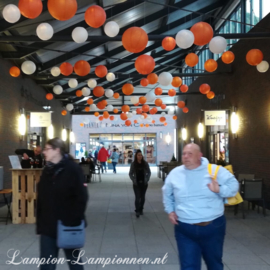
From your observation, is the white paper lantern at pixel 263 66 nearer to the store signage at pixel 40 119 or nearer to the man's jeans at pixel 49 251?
the man's jeans at pixel 49 251

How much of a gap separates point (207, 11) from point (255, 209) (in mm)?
8648

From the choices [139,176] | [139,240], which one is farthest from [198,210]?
[139,176]

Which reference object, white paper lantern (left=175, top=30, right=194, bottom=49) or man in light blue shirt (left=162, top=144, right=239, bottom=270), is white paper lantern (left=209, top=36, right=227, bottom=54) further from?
man in light blue shirt (left=162, top=144, right=239, bottom=270)

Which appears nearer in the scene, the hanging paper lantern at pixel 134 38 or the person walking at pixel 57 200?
the person walking at pixel 57 200

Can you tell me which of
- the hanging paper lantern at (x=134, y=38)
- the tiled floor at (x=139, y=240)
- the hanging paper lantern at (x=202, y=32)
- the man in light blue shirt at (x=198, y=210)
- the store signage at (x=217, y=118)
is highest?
the hanging paper lantern at (x=202, y=32)

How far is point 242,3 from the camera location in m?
13.7

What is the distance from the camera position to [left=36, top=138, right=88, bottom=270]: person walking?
341 centimetres

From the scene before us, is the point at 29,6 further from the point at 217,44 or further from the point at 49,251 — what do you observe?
the point at 217,44

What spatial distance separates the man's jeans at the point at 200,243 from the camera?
11.0 feet

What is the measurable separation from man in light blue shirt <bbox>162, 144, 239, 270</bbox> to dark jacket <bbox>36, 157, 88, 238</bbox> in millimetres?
827

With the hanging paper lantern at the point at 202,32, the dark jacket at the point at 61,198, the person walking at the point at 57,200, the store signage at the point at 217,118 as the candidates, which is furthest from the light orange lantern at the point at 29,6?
the store signage at the point at 217,118

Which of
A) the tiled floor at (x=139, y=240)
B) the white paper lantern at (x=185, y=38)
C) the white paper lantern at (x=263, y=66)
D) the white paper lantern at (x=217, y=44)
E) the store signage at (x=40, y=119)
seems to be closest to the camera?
the tiled floor at (x=139, y=240)

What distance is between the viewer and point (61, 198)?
11.2ft

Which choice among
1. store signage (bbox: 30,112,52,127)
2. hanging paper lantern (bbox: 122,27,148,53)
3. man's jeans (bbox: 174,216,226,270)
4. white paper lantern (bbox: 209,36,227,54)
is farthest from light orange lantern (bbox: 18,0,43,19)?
store signage (bbox: 30,112,52,127)
